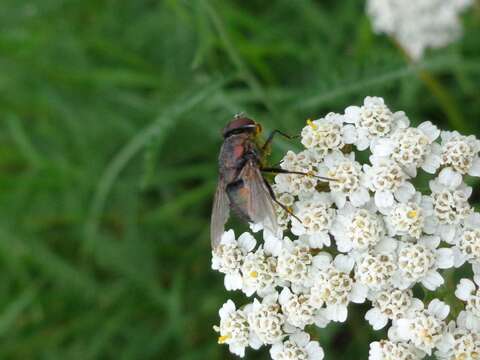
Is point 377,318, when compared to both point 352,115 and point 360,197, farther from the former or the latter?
point 352,115

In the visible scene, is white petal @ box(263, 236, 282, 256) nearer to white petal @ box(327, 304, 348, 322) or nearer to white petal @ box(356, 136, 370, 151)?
white petal @ box(327, 304, 348, 322)

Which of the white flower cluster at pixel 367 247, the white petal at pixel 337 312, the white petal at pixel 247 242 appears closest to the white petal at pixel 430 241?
the white flower cluster at pixel 367 247

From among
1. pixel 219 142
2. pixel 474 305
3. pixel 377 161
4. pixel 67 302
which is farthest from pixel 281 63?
pixel 474 305

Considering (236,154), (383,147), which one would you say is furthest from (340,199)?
(236,154)

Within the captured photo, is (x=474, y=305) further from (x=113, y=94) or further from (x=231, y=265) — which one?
(x=113, y=94)

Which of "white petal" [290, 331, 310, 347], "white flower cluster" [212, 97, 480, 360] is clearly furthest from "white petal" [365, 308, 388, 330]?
"white petal" [290, 331, 310, 347]

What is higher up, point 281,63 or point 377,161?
point 281,63
